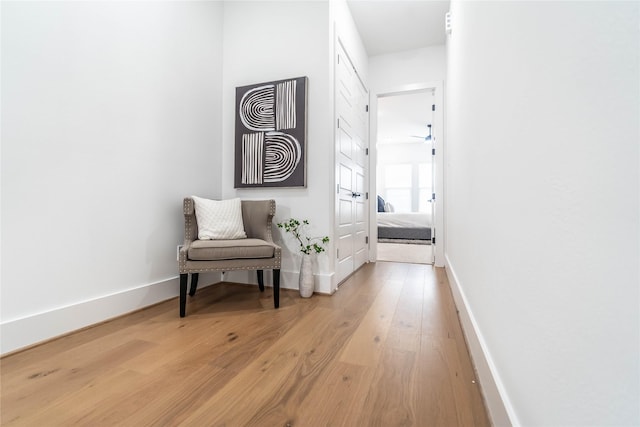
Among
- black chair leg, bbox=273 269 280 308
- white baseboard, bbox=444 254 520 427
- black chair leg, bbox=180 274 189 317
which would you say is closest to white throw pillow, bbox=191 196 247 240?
black chair leg, bbox=180 274 189 317

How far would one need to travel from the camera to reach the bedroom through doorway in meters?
5.25

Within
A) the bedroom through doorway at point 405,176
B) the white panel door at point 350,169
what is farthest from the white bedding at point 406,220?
the white panel door at point 350,169

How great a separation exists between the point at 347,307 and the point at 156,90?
2061mm

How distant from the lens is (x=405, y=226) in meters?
6.34

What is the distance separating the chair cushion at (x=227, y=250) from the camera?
1892 millimetres

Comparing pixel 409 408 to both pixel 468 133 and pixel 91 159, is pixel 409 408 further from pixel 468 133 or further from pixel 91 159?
pixel 91 159

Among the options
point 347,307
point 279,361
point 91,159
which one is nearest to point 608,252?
point 279,361

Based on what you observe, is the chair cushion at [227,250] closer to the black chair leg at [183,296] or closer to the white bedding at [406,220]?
the black chair leg at [183,296]

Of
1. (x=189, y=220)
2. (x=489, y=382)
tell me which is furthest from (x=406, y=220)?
(x=489, y=382)

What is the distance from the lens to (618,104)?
1.20ft

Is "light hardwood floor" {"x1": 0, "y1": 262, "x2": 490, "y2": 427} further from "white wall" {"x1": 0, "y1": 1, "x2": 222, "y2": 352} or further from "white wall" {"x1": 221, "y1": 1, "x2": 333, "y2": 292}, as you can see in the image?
"white wall" {"x1": 221, "y1": 1, "x2": 333, "y2": 292}

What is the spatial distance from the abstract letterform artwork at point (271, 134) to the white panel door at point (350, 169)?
14.0 inches

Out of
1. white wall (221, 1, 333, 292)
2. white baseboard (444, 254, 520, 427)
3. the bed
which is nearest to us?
white baseboard (444, 254, 520, 427)

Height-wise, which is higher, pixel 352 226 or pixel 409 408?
pixel 352 226
